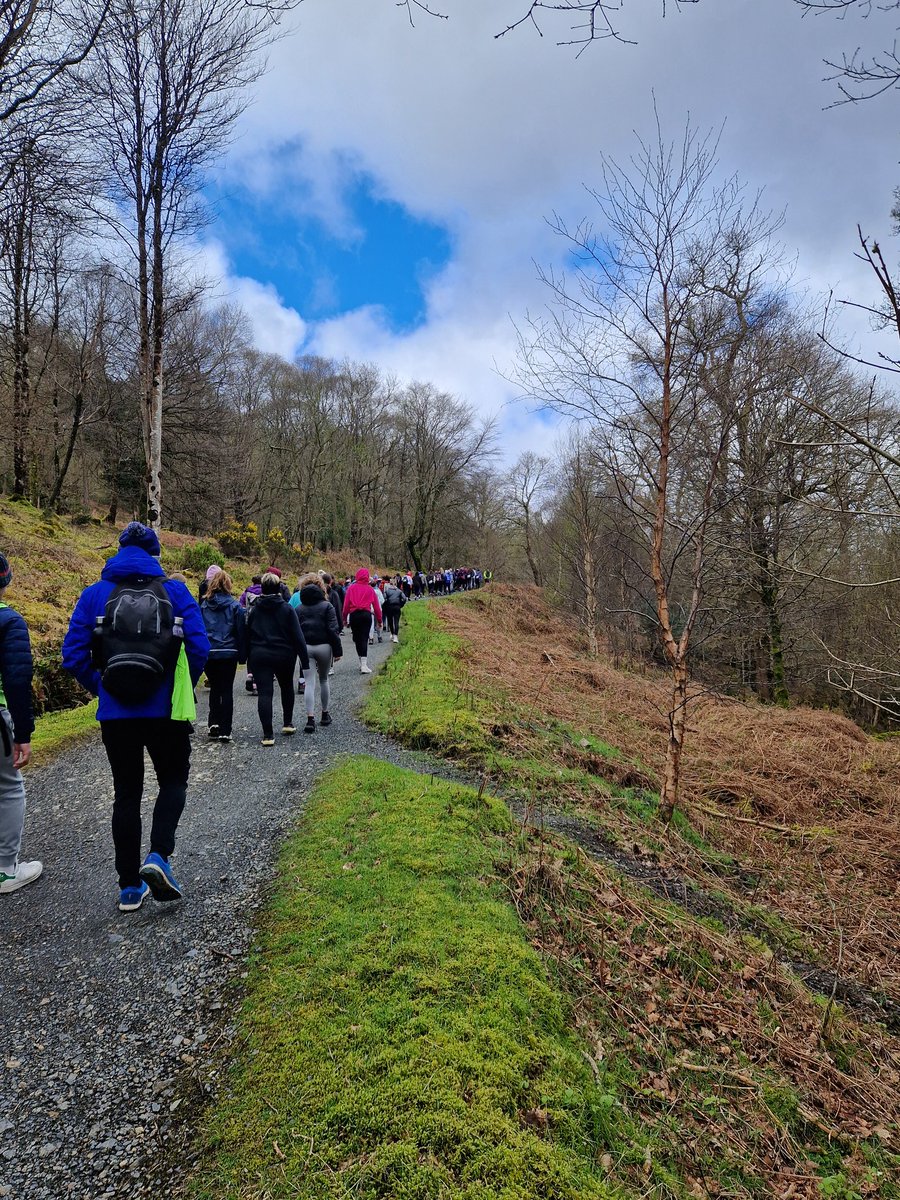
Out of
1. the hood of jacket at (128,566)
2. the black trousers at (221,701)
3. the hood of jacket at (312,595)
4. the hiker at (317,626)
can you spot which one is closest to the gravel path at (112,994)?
the black trousers at (221,701)

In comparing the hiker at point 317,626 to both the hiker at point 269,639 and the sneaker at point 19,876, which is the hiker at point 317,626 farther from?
the sneaker at point 19,876

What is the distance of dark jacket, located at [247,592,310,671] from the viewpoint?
20.9 ft

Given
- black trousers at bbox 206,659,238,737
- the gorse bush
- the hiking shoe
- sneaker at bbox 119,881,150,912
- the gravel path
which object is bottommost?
the gravel path

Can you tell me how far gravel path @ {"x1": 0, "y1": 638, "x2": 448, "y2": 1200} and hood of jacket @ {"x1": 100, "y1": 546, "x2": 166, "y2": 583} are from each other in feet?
6.91

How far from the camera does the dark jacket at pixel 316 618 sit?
7.36 m

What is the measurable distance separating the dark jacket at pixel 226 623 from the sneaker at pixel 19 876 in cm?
284

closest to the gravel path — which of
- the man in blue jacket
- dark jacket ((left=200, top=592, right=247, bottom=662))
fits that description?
the man in blue jacket

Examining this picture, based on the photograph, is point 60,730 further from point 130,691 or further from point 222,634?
point 130,691

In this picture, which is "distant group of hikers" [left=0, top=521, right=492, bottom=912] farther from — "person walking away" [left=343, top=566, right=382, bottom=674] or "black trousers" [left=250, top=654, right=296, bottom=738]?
"person walking away" [left=343, top=566, right=382, bottom=674]

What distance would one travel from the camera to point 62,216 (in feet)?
25.7

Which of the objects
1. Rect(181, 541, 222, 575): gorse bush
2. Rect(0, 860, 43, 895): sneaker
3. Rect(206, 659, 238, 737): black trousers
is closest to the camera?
Rect(0, 860, 43, 895): sneaker

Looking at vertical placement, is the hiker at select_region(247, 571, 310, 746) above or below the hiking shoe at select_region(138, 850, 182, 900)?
above

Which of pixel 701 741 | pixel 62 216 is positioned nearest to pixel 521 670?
pixel 701 741

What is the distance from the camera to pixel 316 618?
7.38 m
